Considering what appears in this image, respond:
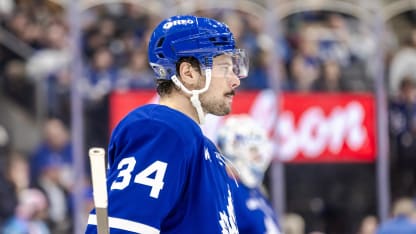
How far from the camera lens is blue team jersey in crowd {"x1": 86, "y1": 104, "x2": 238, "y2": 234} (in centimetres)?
286

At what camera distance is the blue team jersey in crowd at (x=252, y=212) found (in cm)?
412

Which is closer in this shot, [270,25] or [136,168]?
[136,168]

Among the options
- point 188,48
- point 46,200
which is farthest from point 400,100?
point 188,48

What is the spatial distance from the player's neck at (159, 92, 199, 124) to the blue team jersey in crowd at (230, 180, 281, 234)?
536mm

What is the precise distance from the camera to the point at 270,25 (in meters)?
8.41

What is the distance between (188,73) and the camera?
310cm

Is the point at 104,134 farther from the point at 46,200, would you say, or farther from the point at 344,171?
the point at 344,171

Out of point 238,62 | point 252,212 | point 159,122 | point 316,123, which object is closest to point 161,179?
point 159,122

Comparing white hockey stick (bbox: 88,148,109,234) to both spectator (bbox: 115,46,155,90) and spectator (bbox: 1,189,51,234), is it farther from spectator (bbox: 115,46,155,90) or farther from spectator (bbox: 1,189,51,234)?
spectator (bbox: 115,46,155,90)

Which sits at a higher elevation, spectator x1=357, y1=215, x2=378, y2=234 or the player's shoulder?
the player's shoulder

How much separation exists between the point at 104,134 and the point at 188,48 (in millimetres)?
4932

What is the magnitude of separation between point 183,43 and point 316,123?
557 centimetres

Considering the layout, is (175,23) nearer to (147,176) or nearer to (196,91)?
(196,91)

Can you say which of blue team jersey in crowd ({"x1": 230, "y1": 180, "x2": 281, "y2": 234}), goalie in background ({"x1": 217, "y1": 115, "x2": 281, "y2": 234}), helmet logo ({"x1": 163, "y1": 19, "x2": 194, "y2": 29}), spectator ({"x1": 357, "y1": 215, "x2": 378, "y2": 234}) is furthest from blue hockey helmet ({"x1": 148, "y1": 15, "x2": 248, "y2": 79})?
spectator ({"x1": 357, "y1": 215, "x2": 378, "y2": 234})
